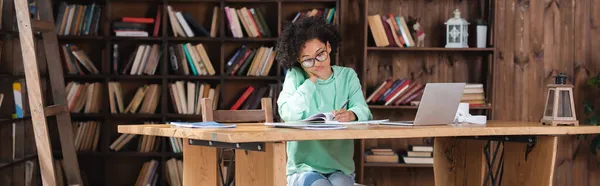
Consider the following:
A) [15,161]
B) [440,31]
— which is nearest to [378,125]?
[15,161]

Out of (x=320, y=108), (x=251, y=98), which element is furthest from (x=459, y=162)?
(x=251, y=98)

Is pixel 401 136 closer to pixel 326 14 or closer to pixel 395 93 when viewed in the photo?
pixel 395 93

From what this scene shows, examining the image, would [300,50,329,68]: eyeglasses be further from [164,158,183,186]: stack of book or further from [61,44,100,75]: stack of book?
[61,44,100,75]: stack of book

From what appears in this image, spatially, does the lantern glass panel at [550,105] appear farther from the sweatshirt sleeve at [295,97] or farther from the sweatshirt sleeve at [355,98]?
the sweatshirt sleeve at [295,97]

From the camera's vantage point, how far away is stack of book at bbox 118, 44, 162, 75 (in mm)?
5695

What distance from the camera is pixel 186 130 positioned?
→ 111 inches

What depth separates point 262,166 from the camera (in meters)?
2.84

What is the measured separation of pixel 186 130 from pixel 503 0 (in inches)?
139

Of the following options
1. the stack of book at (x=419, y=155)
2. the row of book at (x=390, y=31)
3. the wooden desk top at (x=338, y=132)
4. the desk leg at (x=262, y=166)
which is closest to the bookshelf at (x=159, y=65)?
the row of book at (x=390, y=31)

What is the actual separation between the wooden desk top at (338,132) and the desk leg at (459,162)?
0.50 m

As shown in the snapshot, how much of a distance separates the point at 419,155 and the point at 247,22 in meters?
1.43

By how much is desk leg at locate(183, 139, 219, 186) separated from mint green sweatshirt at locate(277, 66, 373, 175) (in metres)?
0.47

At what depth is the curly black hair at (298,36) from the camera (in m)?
3.68

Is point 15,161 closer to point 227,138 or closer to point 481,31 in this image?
point 227,138
